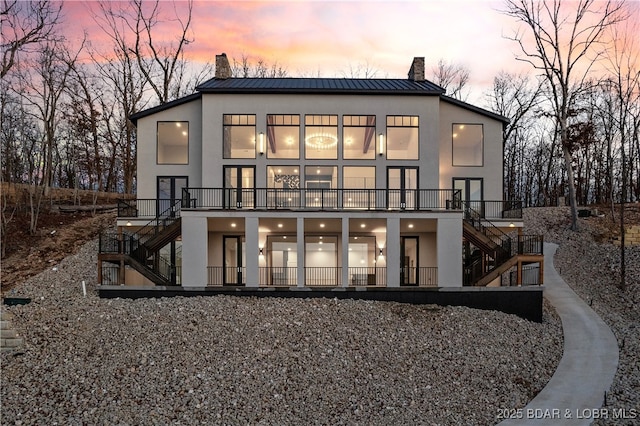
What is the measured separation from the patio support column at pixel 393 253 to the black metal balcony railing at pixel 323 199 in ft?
4.80

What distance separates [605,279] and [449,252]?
9.78 metres

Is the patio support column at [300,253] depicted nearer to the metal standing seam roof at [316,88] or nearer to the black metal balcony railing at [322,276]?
the black metal balcony railing at [322,276]

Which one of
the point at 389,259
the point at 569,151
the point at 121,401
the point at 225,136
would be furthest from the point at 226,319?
the point at 569,151

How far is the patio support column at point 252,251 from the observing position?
14891mm

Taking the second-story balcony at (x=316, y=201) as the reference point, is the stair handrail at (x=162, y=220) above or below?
below

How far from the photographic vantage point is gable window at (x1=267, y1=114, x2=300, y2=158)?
57.2ft

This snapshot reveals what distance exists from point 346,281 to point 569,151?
19.0m

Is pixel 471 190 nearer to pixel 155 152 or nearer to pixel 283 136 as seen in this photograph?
pixel 283 136

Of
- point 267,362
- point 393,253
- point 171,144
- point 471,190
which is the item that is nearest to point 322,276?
point 393,253

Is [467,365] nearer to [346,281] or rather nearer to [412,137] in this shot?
[346,281]

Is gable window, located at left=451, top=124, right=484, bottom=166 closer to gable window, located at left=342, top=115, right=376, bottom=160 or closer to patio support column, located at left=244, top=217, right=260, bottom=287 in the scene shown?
gable window, located at left=342, top=115, right=376, bottom=160

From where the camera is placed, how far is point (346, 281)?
14.9m

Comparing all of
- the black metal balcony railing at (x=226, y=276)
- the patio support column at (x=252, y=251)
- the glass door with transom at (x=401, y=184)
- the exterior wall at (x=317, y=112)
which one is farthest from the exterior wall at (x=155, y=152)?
the glass door with transom at (x=401, y=184)

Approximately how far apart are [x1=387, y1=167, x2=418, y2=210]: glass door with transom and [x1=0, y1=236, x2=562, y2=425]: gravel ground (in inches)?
195
